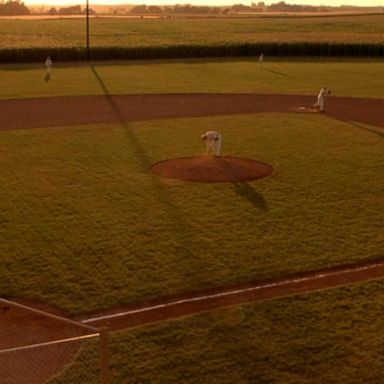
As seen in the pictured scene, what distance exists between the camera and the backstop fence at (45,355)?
27.8 ft

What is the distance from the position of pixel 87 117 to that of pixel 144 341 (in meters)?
20.1

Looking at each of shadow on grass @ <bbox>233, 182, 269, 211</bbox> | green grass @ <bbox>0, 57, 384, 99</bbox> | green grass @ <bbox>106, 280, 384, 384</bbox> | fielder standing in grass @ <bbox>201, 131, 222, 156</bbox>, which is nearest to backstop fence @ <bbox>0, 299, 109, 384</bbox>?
green grass @ <bbox>106, 280, 384, 384</bbox>

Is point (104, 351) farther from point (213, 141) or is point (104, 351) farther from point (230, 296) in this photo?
point (213, 141)

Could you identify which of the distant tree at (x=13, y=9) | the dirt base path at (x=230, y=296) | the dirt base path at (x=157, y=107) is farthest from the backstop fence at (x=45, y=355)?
the distant tree at (x=13, y=9)

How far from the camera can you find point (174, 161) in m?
20.3

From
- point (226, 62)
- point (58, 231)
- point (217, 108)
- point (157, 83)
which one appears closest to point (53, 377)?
point (58, 231)

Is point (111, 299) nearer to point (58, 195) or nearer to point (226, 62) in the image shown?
point (58, 195)

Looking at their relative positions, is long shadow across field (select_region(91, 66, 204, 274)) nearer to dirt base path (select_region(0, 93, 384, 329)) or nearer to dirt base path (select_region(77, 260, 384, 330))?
dirt base path (select_region(77, 260, 384, 330))

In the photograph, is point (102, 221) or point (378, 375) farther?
point (102, 221)

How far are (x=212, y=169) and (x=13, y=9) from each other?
622 feet

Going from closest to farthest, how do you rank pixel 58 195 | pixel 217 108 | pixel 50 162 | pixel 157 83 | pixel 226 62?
pixel 58 195, pixel 50 162, pixel 217 108, pixel 157 83, pixel 226 62

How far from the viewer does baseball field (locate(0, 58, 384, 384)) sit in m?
9.34

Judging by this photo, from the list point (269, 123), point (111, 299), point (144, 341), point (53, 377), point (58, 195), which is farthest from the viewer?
point (269, 123)

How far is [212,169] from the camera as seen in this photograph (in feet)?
63.2
